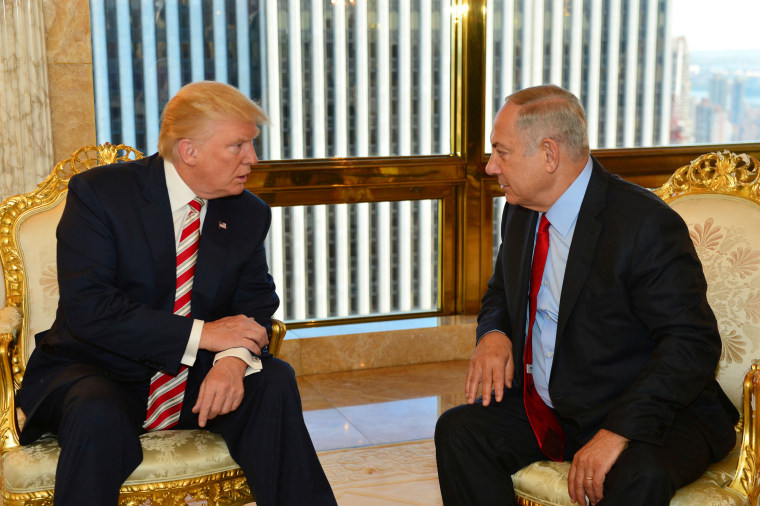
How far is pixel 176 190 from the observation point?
256 cm

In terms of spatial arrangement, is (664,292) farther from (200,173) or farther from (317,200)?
(317,200)

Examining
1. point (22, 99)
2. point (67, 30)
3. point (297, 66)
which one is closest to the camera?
point (22, 99)

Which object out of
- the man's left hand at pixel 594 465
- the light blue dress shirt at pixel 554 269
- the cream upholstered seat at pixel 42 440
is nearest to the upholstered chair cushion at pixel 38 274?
the cream upholstered seat at pixel 42 440

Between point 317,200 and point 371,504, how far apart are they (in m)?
2.05

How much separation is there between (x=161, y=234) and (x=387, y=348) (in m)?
2.49

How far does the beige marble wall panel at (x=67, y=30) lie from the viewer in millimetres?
4125

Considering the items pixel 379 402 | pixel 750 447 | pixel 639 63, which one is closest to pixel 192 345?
pixel 750 447

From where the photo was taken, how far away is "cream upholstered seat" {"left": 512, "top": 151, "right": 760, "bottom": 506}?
2.15 m

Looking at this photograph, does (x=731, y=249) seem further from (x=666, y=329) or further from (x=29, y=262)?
(x=29, y=262)

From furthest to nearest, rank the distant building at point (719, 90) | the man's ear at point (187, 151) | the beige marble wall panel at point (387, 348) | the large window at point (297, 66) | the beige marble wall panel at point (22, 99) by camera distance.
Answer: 1. the distant building at point (719, 90)
2. the beige marble wall panel at point (387, 348)
3. the large window at point (297, 66)
4. the beige marble wall panel at point (22, 99)
5. the man's ear at point (187, 151)

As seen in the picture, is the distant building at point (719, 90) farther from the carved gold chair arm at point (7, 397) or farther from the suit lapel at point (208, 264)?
the carved gold chair arm at point (7, 397)

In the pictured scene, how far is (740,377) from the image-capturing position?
2.48 m

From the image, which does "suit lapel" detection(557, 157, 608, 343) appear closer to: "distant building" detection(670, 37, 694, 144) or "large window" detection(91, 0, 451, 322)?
"large window" detection(91, 0, 451, 322)

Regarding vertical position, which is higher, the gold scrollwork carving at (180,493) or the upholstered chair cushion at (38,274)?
the upholstered chair cushion at (38,274)
